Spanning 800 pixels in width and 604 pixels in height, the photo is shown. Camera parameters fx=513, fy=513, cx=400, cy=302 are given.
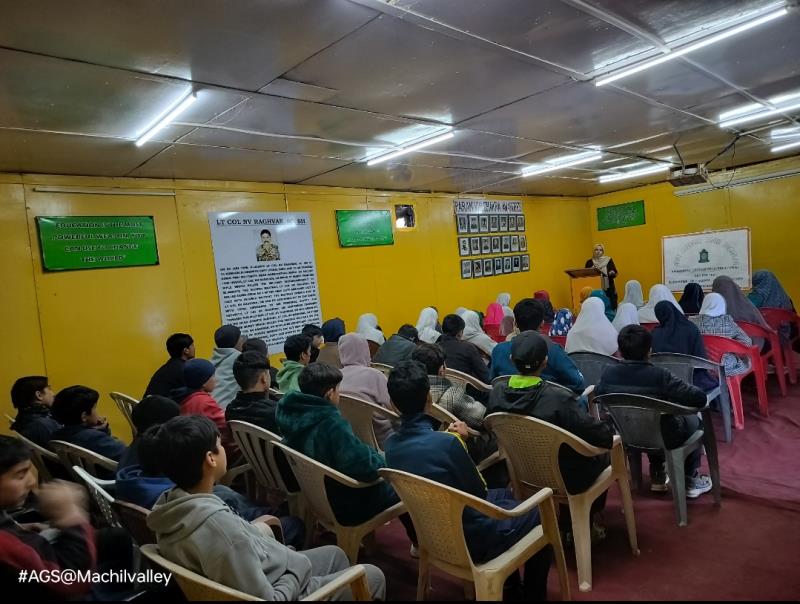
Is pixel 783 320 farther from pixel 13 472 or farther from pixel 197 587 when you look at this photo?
pixel 13 472

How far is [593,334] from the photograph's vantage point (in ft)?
13.4

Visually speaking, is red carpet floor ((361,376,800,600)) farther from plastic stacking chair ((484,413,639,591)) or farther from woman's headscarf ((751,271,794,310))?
woman's headscarf ((751,271,794,310))

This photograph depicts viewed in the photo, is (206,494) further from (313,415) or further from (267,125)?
(267,125)

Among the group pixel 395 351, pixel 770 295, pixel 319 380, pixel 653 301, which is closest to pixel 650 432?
pixel 319 380

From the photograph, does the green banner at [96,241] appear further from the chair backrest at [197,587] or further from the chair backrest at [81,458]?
the chair backrest at [197,587]

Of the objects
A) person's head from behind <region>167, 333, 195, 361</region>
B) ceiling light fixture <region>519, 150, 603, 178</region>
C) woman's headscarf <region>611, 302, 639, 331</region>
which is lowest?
woman's headscarf <region>611, 302, 639, 331</region>

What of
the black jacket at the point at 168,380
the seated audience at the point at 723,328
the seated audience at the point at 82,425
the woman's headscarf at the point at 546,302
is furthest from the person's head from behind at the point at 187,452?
the woman's headscarf at the point at 546,302

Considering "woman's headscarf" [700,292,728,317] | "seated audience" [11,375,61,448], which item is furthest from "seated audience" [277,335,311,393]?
"woman's headscarf" [700,292,728,317]

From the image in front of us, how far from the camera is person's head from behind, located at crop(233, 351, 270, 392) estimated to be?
281cm

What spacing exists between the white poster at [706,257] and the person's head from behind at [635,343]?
6.24 meters

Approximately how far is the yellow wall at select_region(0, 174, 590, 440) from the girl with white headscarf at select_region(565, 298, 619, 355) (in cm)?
335

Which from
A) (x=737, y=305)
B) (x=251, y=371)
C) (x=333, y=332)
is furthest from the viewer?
(x=737, y=305)

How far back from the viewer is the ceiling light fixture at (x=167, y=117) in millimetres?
3305

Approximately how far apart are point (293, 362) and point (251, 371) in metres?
0.79
